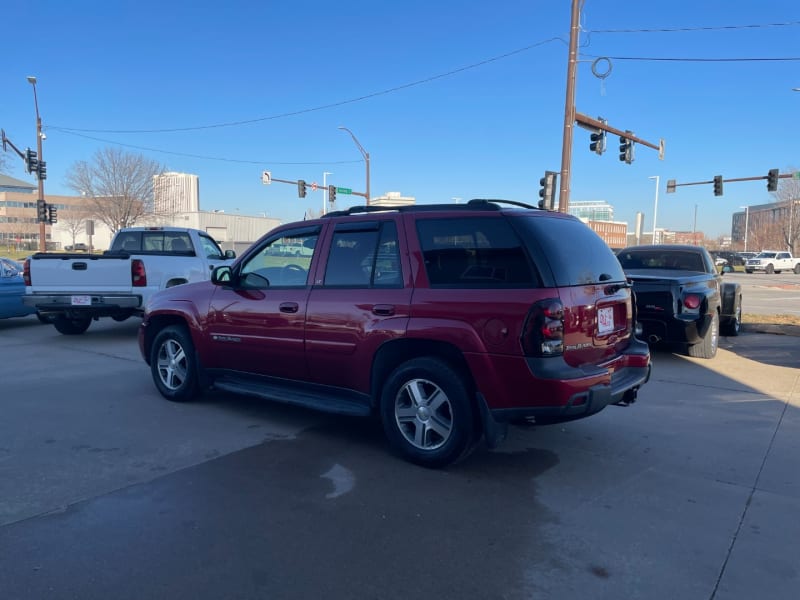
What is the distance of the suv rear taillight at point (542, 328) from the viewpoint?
3.79 meters

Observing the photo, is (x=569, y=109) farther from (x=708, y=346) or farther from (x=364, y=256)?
(x=364, y=256)

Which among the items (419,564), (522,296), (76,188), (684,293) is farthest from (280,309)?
(76,188)

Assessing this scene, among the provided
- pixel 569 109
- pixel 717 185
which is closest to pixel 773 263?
pixel 717 185

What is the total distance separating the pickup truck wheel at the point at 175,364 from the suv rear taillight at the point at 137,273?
12.2ft

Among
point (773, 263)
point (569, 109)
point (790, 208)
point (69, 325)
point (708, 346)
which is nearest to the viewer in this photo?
point (708, 346)

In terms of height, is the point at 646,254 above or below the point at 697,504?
above

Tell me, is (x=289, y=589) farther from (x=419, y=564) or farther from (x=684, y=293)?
(x=684, y=293)

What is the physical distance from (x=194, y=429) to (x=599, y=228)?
77.6m

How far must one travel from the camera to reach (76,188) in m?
43.0

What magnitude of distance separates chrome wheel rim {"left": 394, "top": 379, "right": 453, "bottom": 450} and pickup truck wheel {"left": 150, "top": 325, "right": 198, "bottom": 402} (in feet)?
8.14

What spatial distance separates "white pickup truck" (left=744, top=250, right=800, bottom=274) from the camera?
1779 inches

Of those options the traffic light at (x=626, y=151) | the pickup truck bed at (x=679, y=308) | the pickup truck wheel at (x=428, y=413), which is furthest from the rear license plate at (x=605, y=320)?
the traffic light at (x=626, y=151)

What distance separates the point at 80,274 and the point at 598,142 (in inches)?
553

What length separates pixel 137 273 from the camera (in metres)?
9.52
